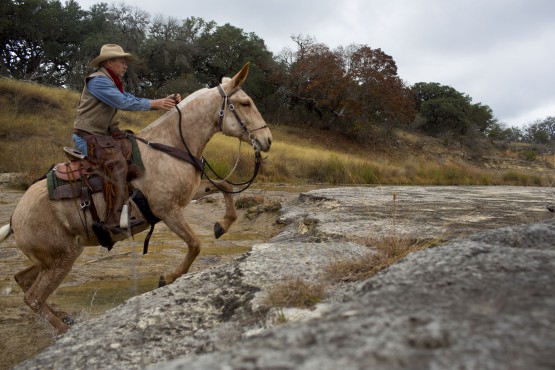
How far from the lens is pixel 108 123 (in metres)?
4.54

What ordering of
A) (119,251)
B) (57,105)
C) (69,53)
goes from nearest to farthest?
(119,251) → (57,105) → (69,53)

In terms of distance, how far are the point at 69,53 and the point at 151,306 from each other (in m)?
40.8

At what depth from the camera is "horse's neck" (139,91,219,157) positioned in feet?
15.5

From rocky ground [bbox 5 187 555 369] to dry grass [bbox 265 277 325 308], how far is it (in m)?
0.07

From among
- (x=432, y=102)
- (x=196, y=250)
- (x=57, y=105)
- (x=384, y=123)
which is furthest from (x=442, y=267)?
(x=432, y=102)

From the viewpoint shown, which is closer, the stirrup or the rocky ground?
the rocky ground

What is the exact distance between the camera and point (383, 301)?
1.66m

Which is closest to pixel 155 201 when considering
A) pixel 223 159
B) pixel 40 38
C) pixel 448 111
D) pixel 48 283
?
pixel 48 283

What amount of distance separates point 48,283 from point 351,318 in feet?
11.3

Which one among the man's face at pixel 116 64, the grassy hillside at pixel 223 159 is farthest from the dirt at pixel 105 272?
the grassy hillside at pixel 223 159

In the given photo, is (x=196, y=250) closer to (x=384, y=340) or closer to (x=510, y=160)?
(x=384, y=340)

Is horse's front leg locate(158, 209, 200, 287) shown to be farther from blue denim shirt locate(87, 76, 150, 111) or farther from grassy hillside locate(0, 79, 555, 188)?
grassy hillside locate(0, 79, 555, 188)

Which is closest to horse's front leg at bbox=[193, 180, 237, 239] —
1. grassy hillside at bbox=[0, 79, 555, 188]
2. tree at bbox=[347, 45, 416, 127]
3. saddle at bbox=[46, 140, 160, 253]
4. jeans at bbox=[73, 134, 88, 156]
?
saddle at bbox=[46, 140, 160, 253]

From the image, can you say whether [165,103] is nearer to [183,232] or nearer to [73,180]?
[73,180]
